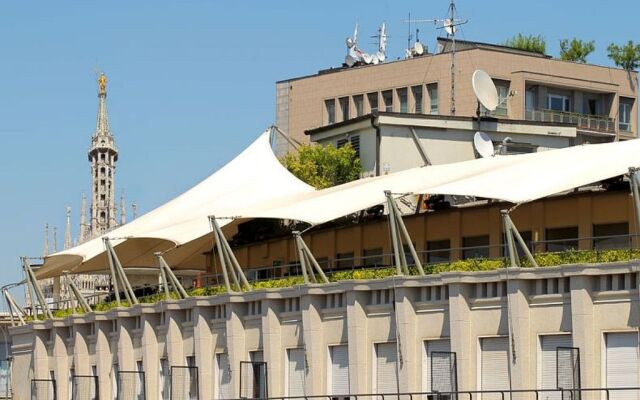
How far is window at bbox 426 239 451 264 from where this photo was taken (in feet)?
232

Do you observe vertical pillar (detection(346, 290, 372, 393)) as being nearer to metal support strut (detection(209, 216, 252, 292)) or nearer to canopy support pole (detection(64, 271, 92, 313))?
metal support strut (detection(209, 216, 252, 292))

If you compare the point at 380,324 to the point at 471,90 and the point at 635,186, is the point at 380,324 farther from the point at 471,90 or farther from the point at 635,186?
the point at 471,90

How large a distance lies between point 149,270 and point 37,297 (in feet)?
30.0

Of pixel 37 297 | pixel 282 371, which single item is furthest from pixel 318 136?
pixel 282 371

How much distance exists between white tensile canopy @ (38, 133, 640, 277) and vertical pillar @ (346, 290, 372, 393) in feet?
15.5

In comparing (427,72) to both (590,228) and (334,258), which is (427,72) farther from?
(590,228)

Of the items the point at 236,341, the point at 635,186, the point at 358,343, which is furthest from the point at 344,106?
the point at 635,186

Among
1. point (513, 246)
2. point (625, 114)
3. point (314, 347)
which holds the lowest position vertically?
point (314, 347)

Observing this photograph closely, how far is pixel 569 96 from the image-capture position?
419 ft

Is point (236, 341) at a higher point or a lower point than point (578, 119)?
lower

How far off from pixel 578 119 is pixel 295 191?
40.8m

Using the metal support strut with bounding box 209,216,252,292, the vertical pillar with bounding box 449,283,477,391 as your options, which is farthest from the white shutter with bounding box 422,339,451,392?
the metal support strut with bounding box 209,216,252,292

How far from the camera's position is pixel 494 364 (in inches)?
2383

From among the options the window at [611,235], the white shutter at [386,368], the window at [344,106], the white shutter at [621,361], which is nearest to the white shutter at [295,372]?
the white shutter at [386,368]
